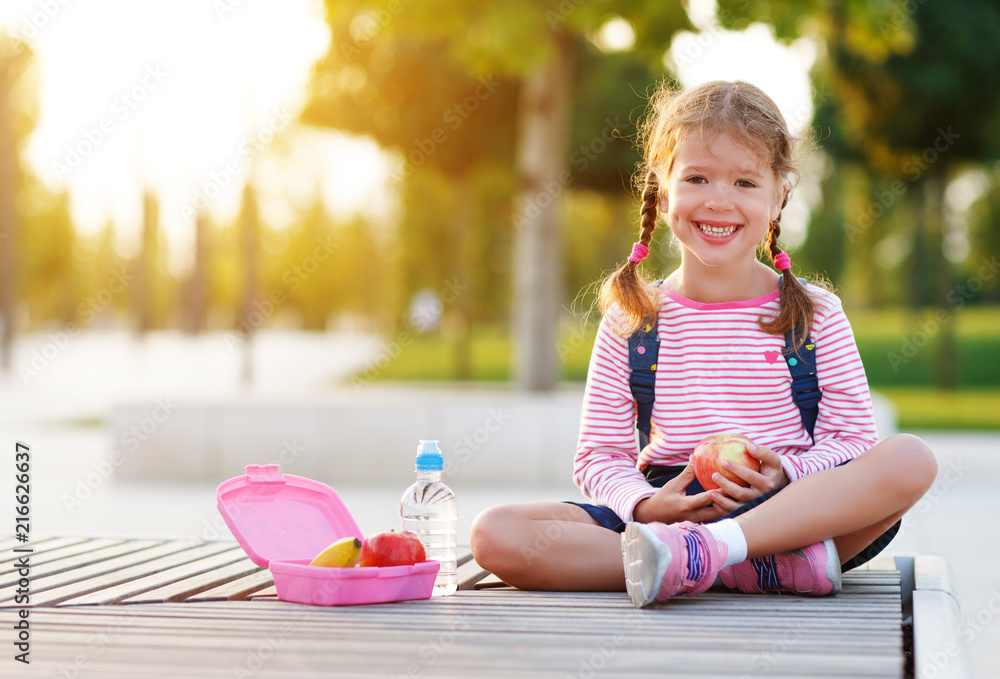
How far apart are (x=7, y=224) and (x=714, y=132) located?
64.1 ft

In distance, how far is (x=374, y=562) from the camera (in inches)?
109

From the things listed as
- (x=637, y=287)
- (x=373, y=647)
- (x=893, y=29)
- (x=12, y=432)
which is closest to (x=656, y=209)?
(x=637, y=287)

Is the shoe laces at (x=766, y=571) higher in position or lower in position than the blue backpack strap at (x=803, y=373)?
lower

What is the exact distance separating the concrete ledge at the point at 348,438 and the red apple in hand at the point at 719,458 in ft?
16.1

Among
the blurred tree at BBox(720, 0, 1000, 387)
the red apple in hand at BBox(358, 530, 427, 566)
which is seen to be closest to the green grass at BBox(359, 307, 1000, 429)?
the blurred tree at BBox(720, 0, 1000, 387)

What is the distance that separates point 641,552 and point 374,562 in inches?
24.8

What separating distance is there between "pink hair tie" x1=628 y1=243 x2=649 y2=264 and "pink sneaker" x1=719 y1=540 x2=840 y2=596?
844 millimetres

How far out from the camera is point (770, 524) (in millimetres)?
2713

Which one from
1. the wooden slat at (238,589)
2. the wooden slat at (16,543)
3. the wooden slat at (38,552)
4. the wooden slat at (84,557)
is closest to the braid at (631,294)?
the wooden slat at (238,589)

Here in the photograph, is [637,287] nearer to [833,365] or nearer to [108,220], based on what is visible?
[833,365]

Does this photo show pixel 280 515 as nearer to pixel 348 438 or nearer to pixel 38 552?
pixel 38 552

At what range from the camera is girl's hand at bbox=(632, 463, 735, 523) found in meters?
2.82

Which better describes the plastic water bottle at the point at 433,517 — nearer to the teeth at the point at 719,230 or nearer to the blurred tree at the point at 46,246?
the teeth at the point at 719,230

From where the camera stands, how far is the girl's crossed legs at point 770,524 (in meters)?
2.73
